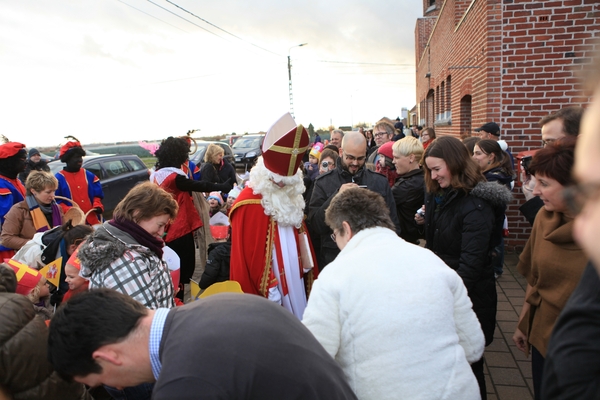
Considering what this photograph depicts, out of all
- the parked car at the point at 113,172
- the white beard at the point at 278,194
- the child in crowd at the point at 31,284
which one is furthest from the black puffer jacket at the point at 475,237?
the parked car at the point at 113,172

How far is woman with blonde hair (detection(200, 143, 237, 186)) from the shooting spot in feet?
22.7

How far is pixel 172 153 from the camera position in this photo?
478 centimetres

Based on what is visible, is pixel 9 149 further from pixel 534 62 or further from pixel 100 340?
pixel 534 62

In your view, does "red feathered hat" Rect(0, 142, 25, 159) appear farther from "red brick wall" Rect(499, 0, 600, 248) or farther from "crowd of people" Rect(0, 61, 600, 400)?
"red brick wall" Rect(499, 0, 600, 248)

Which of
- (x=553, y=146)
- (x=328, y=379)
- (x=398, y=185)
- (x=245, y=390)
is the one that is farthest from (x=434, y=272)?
(x=398, y=185)

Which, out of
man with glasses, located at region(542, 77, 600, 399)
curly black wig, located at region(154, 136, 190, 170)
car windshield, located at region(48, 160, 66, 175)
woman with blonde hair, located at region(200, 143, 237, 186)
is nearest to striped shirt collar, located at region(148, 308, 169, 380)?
man with glasses, located at region(542, 77, 600, 399)

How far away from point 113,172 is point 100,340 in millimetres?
10409

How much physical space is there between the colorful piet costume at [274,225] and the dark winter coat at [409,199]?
50.1 inches

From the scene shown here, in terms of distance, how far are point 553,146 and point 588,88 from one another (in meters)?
1.58

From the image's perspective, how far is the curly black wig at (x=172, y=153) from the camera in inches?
188

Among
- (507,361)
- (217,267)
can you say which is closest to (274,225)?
(217,267)

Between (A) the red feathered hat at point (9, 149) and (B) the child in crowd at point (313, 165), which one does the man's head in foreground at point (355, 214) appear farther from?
(B) the child in crowd at point (313, 165)

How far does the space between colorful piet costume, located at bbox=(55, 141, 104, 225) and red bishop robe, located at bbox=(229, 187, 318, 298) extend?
280cm

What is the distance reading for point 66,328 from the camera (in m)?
1.27
